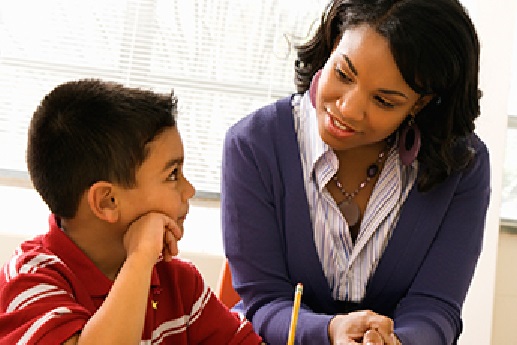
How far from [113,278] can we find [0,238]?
4.35 feet

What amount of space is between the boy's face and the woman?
0.32 metres

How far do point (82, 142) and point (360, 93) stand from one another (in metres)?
0.49

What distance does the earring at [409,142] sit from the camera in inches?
69.8

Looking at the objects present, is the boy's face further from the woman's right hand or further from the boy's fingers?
the woman's right hand

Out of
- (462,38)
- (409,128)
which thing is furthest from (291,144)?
(462,38)

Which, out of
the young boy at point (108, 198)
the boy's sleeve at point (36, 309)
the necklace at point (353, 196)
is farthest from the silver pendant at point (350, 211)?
the boy's sleeve at point (36, 309)

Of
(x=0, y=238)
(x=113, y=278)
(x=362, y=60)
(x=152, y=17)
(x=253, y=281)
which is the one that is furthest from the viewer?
(x=152, y=17)

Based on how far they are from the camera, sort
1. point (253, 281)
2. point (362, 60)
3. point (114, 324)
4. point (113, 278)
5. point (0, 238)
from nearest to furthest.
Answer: point (114, 324)
point (113, 278)
point (362, 60)
point (253, 281)
point (0, 238)

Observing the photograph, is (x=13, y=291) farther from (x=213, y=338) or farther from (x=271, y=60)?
(x=271, y=60)

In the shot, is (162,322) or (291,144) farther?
(291,144)

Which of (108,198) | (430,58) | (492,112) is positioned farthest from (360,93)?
(492,112)

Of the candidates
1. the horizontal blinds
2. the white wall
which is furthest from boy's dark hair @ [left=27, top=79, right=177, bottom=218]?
the white wall

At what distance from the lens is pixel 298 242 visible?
175 cm

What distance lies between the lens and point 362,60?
5.21ft
